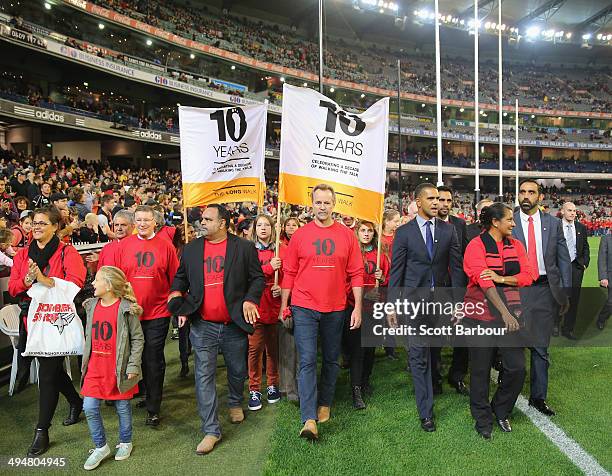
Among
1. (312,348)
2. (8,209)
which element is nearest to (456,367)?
(312,348)

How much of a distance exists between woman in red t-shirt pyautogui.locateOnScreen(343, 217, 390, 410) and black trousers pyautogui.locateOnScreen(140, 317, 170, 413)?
1.77m

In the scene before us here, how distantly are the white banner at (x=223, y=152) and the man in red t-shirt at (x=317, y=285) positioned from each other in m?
1.23

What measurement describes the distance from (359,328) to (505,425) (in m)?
1.45

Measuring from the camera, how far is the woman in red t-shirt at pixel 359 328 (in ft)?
14.1

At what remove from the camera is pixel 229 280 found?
3709 millimetres

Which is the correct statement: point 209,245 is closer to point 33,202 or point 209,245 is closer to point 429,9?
point 33,202

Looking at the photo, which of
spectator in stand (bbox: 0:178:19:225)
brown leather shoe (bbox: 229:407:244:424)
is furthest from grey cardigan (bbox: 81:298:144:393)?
spectator in stand (bbox: 0:178:19:225)

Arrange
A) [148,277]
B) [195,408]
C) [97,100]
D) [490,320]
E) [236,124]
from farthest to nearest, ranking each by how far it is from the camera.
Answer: [97,100]
[236,124]
[195,408]
[148,277]
[490,320]

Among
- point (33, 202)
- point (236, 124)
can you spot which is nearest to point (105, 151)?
point (33, 202)

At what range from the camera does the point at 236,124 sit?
4.82 metres

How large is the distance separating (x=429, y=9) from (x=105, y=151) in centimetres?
3392

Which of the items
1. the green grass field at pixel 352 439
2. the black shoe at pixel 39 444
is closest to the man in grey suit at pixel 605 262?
the green grass field at pixel 352 439

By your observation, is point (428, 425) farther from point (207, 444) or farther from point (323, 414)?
point (207, 444)

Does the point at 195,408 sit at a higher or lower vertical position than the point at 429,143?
lower
